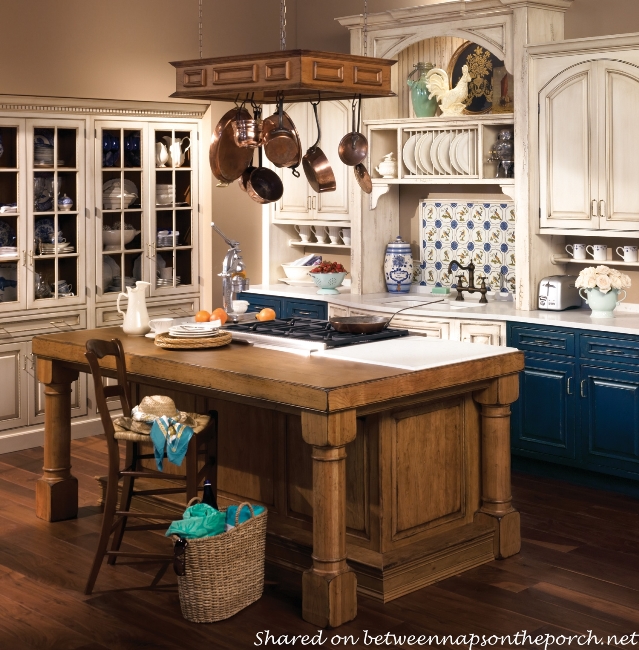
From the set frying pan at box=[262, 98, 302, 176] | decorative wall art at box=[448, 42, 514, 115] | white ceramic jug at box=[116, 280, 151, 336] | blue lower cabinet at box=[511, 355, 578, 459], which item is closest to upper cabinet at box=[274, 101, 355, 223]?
decorative wall art at box=[448, 42, 514, 115]

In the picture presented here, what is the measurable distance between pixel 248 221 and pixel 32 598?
4.12 m

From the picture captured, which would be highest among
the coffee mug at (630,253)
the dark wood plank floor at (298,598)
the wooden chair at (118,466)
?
the coffee mug at (630,253)

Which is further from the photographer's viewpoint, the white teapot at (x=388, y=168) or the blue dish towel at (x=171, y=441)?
the white teapot at (x=388, y=168)

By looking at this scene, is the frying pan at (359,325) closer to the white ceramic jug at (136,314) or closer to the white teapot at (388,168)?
the white ceramic jug at (136,314)

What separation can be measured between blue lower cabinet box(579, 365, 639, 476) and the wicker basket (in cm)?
231

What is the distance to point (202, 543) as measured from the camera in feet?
12.4

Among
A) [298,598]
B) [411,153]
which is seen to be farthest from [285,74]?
[411,153]

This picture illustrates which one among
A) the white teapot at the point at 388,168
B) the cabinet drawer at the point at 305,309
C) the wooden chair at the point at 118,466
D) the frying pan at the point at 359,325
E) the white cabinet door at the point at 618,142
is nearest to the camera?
the wooden chair at the point at 118,466

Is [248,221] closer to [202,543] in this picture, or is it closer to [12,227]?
[12,227]

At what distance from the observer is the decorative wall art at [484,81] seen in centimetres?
632

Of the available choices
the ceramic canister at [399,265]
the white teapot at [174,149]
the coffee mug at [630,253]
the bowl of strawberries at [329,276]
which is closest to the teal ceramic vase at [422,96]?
the ceramic canister at [399,265]

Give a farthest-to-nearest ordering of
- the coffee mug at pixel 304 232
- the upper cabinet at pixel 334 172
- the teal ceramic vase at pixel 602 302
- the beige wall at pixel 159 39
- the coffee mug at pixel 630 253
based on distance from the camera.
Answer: the coffee mug at pixel 304 232, the upper cabinet at pixel 334 172, the beige wall at pixel 159 39, the coffee mug at pixel 630 253, the teal ceramic vase at pixel 602 302

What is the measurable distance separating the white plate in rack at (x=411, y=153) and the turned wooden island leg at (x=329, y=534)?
313 cm

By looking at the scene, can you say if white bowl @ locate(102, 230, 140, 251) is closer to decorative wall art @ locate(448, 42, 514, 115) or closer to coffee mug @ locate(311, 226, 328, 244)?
coffee mug @ locate(311, 226, 328, 244)
